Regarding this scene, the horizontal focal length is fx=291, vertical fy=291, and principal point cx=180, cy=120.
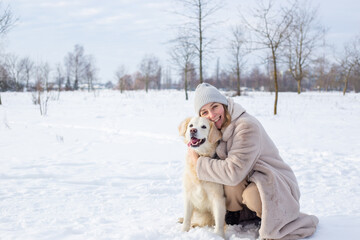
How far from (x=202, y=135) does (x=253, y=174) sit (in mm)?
533

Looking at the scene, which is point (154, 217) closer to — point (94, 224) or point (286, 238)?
point (94, 224)

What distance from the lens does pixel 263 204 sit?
7.55ft

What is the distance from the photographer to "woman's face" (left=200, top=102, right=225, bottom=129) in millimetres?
2641

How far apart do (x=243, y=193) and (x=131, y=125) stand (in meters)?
8.09

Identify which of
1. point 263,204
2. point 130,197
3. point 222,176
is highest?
point 222,176

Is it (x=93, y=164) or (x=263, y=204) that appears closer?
(x=263, y=204)

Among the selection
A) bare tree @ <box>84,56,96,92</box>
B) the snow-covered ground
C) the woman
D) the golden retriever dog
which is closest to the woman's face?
the woman

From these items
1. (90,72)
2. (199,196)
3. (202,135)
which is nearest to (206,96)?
(202,135)

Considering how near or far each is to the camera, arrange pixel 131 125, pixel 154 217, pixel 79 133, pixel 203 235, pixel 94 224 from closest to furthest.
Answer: pixel 203 235, pixel 94 224, pixel 154 217, pixel 79 133, pixel 131 125

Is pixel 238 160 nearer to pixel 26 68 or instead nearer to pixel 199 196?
pixel 199 196

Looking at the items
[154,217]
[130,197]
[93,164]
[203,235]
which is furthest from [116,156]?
[203,235]

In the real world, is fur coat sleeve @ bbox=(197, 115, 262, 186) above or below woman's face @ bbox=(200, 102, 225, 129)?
below

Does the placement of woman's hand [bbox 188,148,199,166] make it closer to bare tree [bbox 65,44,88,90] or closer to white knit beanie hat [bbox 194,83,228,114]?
white knit beanie hat [bbox 194,83,228,114]

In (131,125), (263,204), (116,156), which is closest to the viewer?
(263,204)
